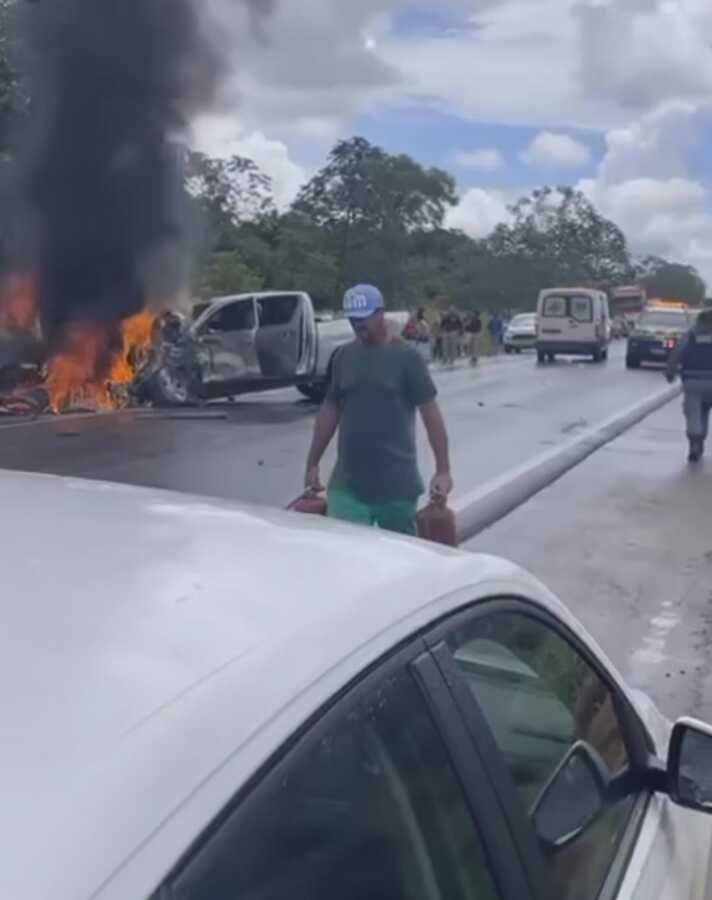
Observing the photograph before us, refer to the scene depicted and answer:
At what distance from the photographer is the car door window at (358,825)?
160cm

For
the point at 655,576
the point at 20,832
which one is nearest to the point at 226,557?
the point at 20,832

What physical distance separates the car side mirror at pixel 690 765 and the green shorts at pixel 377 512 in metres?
4.17

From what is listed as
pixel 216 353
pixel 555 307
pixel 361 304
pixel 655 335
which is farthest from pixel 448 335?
pixel 361 304

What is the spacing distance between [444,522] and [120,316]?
1835 cm

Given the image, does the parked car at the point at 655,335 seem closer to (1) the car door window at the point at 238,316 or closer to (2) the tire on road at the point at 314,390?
(2) the tire on road at the point at 314,390

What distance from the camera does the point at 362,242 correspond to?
60000mm

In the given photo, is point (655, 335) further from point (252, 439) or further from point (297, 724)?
point (297, 724)

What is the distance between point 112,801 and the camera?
1.46 metres

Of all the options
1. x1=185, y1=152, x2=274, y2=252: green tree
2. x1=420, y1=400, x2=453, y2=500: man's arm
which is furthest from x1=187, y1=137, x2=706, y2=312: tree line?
x1=420, y1=400, x2=453, y2=500: man's arm

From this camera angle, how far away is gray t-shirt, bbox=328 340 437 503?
7004 millimetres

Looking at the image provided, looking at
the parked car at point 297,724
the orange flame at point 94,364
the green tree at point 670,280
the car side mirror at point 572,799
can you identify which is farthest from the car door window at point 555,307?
the green tree at point 670,280

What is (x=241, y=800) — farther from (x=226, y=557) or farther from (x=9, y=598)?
(x=226, y=557)

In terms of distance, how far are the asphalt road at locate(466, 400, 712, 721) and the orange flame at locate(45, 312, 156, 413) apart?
8.93 metres

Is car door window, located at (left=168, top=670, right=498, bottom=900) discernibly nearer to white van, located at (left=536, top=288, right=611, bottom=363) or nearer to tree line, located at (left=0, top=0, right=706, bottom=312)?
tree line, located at (left=0, top=0, right=706, bottom=312)
